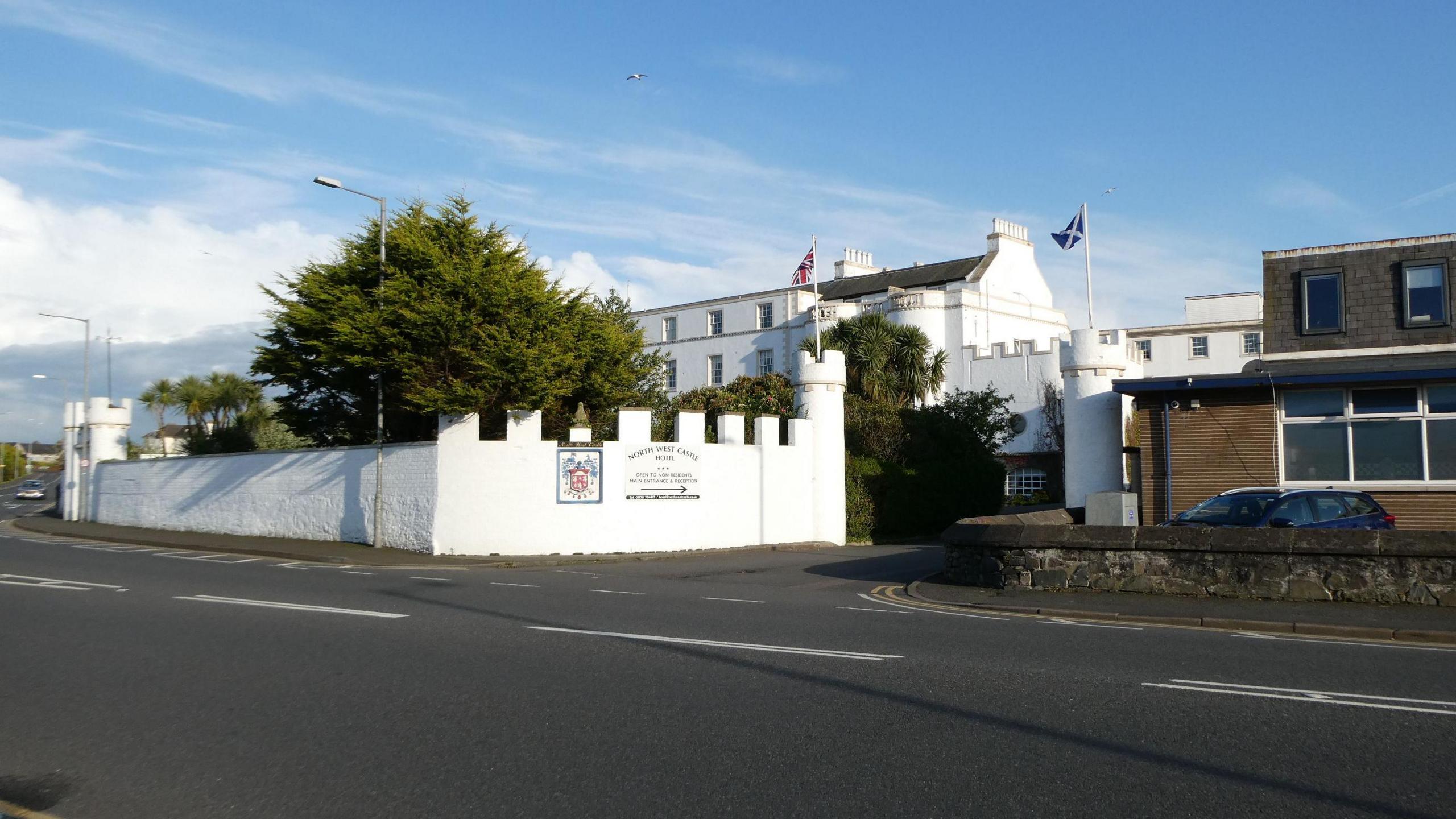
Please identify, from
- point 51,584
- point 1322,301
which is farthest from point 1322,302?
point 51,584

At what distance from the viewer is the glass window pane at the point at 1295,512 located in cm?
1476

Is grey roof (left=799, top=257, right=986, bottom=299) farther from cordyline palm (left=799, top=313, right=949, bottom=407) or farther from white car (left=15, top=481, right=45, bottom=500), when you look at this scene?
white car (left=15, top=481, right=45, bottom=500)

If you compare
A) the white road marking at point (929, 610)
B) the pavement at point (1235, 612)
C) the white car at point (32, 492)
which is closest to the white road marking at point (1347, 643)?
the pavement at point (1235, 612)

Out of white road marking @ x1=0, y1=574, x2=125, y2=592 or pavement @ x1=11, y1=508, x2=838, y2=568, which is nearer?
white road marking @ x1=0, y1=574, x2=125, y2=592

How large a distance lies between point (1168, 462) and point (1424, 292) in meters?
7.38

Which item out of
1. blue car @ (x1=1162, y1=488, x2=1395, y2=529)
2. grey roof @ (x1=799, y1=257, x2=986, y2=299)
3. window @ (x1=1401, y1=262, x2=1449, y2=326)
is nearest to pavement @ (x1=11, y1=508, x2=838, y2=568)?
blue car @ (x1=1162, y1=488, x2=1395, y2=529)

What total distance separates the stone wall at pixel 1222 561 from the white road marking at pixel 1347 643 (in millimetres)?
2357

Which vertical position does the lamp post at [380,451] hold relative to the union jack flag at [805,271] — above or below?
below

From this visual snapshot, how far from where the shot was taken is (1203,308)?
211ft

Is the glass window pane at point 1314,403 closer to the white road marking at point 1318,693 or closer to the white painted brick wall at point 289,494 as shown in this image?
the white road marking at point 1318,693

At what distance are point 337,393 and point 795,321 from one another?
129 feet

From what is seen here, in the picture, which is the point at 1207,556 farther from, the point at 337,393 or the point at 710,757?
the point at 337,393

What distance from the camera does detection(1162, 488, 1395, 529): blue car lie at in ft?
48.5

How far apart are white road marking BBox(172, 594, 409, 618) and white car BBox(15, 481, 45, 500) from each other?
64.8 meters
